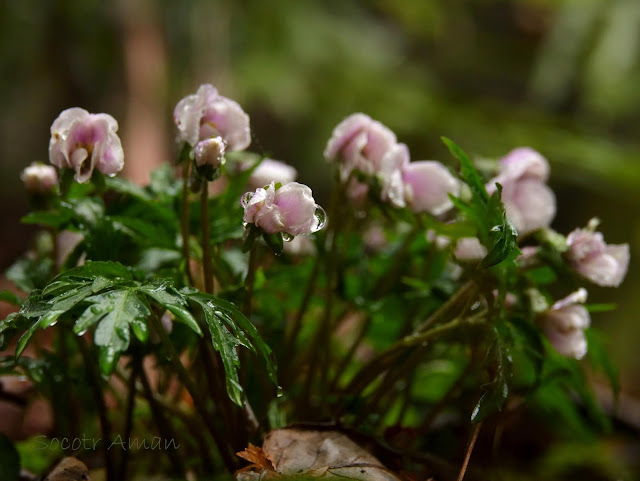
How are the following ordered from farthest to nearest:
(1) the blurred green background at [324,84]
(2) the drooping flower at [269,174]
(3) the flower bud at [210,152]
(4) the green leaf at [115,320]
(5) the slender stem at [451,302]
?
(1) the blurred green background at [324,84] < (2) the drooping flower at [269,174] < (5) the slender stem at [451,302] < (3) the flower bud at [210,152] < (4) the green leaf at [115,320]

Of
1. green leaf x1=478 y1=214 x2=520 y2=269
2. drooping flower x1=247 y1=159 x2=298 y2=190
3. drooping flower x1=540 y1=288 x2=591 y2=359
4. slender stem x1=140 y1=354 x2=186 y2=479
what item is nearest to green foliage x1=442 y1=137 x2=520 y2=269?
green leaf x1=478 y1=214 x2=520 y2=269

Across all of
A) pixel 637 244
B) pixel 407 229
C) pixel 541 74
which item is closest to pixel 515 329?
pixel 407 229

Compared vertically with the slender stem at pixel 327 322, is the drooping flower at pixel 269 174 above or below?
above

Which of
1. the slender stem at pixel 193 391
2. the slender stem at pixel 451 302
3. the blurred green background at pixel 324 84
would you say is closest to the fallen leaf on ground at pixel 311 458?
the slender stem at pixel 193 391

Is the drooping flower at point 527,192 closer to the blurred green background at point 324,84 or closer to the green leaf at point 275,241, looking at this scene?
the green leaf at point 275,241

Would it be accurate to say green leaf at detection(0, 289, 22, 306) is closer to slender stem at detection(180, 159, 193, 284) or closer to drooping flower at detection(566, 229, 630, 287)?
slender stem at detection(180, 159, 193, 284)

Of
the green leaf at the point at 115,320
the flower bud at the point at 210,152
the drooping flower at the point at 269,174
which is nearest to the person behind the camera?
the green leaf at the point at 115,320

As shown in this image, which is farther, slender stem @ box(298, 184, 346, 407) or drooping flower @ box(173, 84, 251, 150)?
slender stem @ box(298, 184, 346, 407)

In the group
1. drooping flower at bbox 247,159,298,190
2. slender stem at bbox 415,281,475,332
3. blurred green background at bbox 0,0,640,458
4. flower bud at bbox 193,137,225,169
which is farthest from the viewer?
blurred green background at bbox 0,0,640,458
